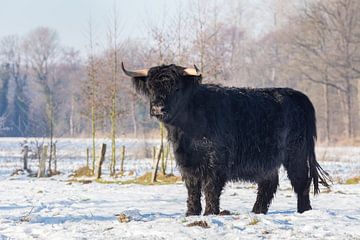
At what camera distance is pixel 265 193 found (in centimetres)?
984

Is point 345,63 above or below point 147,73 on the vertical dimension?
above

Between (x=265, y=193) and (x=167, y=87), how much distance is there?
2.99m

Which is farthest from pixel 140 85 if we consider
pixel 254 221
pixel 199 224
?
pixel 254 221

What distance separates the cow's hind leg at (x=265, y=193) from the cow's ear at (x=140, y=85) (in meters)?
2.77

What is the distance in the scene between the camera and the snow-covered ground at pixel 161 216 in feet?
21.2

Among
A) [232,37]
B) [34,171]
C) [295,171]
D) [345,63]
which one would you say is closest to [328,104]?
[345,63]

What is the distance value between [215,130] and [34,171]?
19.6 meters

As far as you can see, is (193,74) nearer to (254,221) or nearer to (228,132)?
(228,132)

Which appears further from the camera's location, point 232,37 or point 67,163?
point 232,37

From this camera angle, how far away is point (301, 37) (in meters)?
48.7

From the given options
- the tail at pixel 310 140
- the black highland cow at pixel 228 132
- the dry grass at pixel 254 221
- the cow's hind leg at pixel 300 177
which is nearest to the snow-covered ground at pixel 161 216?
the dry grass at pixel 254 221

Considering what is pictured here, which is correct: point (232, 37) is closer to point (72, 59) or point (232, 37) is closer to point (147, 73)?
point (72, 59)

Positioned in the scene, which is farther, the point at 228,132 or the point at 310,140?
the point at 310,140

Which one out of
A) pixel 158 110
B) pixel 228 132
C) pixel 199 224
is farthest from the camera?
pixel 228 132
